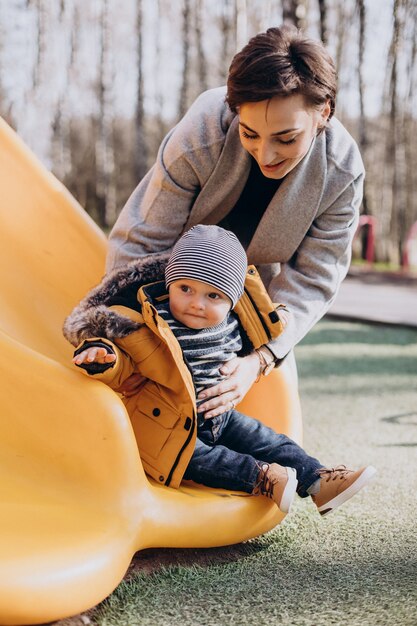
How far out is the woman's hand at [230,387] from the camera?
6.14ft

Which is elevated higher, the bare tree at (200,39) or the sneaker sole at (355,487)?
the sneaker sole at (355,487)

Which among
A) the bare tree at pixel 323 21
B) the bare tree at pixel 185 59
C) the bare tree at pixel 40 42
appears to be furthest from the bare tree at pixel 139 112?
the bare tree at pixel 323 21

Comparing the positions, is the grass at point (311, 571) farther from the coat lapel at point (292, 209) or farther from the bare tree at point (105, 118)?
the bare tree at point (105, 118)

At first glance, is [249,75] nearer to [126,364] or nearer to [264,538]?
[126,364]

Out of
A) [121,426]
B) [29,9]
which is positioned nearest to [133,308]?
[121,426]

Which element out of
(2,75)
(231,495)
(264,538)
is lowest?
(2,75)

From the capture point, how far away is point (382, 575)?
1660 mm

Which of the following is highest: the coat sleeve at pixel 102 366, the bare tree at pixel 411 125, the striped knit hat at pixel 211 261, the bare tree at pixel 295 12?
the striped knit hat at pixel 211 261

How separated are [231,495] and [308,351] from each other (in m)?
2.70

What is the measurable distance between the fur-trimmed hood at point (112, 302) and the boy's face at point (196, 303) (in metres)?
0.12

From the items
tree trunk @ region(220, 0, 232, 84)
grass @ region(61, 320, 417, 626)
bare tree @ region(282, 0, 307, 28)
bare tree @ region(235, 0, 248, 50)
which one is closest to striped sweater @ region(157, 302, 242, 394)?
grass @ region(61, 320, 417, 626)

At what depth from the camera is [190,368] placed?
1.88 metres

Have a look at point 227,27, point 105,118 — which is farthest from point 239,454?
point 227,27

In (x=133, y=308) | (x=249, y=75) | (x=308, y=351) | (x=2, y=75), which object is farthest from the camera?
(x=2, y=75)
